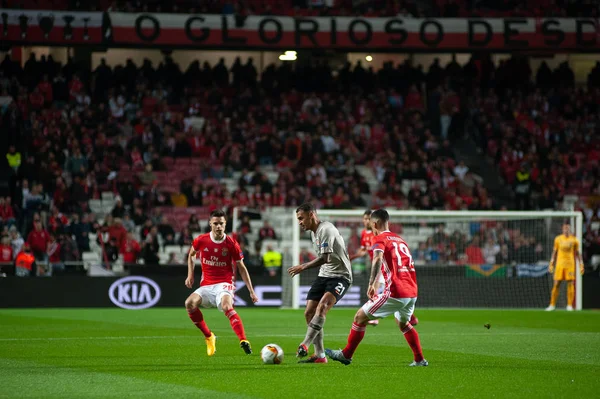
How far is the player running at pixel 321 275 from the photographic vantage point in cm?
1166

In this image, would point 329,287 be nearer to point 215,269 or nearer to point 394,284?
point 394,284

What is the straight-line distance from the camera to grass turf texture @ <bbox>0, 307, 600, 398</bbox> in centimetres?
916

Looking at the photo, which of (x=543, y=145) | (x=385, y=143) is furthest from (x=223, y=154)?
(x=543, y=145)

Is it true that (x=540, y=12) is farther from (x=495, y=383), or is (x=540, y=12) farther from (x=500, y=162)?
(x=495, y=383)

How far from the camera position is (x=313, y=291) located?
1204 cm

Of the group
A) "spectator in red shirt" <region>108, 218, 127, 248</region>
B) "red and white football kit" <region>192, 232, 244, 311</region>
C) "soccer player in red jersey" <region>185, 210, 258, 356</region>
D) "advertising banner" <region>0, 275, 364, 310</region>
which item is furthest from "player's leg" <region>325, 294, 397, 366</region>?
"spectator in red shirt" <region>108, 218, 127, 248</region>

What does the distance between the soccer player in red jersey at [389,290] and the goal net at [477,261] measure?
13.4 metres

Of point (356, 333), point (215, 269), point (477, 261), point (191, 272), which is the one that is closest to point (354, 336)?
point (356, 333)

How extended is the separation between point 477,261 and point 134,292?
344 inches

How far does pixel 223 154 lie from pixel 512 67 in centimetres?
1236

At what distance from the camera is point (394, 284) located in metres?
11.0

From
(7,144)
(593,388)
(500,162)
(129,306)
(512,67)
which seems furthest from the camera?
(512,67)

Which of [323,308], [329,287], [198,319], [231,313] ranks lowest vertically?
[198,319]

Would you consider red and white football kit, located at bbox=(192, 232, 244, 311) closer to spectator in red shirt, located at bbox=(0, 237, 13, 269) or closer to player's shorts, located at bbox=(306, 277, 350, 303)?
player's shorts, located at bbox=(306, 277, 350, 303)
